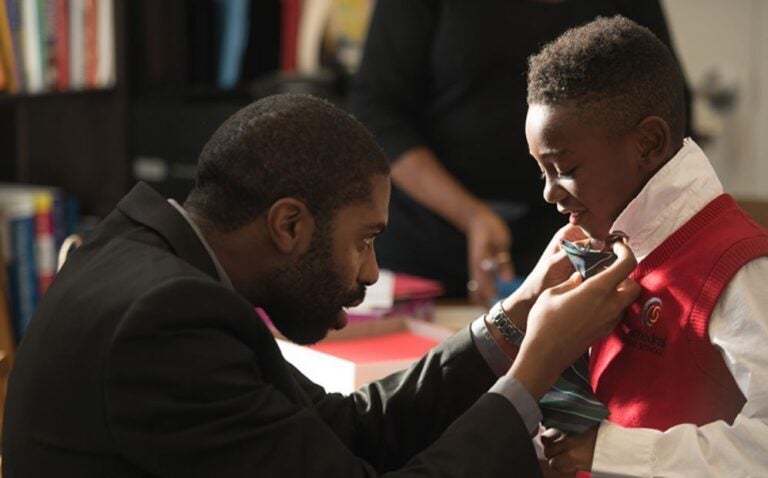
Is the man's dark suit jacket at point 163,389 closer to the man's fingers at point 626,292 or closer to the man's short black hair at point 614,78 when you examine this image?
the man's fingers at point 626,292

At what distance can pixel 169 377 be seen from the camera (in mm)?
1015

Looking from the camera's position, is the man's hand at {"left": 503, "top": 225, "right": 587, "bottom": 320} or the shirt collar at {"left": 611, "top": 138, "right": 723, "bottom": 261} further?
the man's hand at {"left": 503, "top": 225, "right": 587, "bottom": 320}

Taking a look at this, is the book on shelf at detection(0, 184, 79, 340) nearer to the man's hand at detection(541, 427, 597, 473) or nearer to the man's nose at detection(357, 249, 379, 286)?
the man's nose at detection(357, 249, 379, 286)

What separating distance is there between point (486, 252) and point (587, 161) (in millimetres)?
922

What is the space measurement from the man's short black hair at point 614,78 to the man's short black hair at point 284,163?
0.24 meters

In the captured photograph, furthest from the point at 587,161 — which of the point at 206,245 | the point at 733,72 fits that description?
the point at 733,72

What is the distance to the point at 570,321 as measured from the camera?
1.18 meters

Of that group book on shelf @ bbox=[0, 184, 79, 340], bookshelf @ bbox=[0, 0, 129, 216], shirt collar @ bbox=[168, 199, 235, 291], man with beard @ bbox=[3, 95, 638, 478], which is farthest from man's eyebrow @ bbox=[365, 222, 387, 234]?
bookshelf @ bbox=[0, 0, 129, 216]

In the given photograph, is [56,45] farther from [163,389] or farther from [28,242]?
[163,389]

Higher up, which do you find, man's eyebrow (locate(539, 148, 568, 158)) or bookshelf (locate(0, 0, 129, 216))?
man's eyebrow (locate(539, 148, 568, 158))

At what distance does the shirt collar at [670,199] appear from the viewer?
1.24 metres

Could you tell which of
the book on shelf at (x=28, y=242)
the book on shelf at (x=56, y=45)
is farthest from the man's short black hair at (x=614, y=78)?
the book on shelf at (x=56, y=45)

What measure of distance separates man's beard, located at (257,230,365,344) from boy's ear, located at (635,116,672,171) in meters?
0.35

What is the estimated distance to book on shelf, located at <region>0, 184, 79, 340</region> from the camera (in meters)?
2.70
